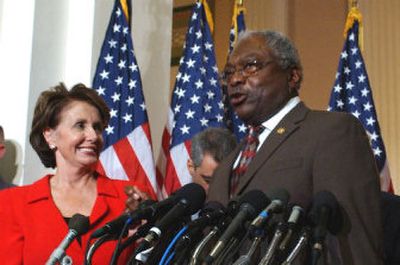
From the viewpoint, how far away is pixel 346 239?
6.32 feet

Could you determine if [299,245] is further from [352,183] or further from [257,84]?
[257,84]

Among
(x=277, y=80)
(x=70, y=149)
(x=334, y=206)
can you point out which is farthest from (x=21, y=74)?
(x=334, y=206)

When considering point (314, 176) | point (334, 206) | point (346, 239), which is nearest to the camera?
point (334, 206)

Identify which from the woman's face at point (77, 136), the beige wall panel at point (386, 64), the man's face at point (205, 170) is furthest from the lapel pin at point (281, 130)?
the beige wall panel at point (386, 64)

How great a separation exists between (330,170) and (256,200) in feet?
1.57

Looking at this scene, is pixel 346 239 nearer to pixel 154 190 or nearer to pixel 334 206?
pixel 334 206

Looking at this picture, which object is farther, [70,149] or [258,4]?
[258,4]

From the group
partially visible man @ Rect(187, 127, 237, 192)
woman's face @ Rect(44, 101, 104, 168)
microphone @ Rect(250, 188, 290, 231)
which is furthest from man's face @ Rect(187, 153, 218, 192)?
microphone @ Rect(250, 188, 290, 231)

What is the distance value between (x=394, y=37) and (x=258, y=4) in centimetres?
172

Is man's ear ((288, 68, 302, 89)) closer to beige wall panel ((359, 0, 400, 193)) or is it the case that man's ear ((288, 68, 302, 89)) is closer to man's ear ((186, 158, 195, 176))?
man's ear ((186, 158, 195, 176))

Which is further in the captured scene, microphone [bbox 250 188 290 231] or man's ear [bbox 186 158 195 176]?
man's ear [bbox 186 158 195 176]

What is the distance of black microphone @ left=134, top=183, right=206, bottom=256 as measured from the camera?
157 cm

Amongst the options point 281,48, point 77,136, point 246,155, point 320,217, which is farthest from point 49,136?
point 320,217

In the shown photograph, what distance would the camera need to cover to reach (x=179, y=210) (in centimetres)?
169
